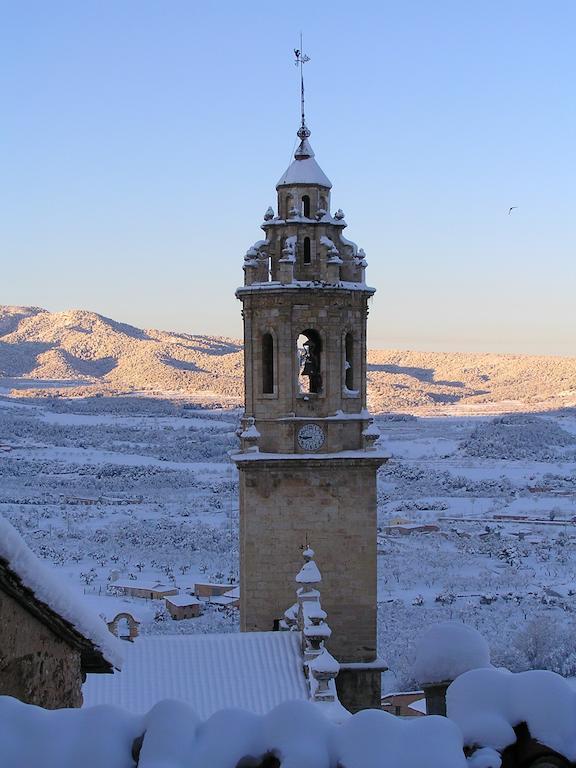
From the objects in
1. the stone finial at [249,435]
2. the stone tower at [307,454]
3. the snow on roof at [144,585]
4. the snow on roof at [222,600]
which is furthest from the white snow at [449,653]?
the snow on roof at [144,585]

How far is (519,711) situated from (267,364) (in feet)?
38.5

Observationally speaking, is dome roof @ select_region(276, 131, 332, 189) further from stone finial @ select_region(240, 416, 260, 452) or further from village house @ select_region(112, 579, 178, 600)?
village house @ select_region(112, 579, 178, 600)

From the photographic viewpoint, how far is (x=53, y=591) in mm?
6137

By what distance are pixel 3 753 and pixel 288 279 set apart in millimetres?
11480

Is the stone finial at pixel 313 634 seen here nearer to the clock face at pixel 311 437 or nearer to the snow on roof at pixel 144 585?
the clock face at pixel 311 437

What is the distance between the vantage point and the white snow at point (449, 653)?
14.4ft

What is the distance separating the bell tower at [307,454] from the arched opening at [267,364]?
0.03m

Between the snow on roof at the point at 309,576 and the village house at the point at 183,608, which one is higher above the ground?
the snow on roof at the point at 309,576

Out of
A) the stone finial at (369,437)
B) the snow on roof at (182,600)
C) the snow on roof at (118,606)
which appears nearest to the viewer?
the stone finial at (369,437)

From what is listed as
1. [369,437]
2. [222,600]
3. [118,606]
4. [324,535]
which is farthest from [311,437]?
[222,600]

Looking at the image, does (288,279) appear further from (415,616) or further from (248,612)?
(415,616)

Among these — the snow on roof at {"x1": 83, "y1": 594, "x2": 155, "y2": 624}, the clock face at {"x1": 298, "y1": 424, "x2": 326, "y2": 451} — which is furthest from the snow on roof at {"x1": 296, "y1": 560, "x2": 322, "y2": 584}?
the snow on roof at {"x1": 83, "y1": 594, "x2": 155, "y2": 624}

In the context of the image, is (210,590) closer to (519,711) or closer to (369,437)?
(369,437)

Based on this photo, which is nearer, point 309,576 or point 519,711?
point 519,711
